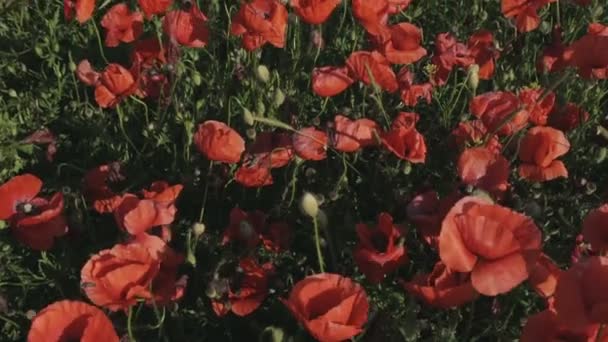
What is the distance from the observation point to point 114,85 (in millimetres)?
2434

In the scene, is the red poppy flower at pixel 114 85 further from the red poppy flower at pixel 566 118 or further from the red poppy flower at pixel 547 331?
the red poppy flower at pixel 547 331

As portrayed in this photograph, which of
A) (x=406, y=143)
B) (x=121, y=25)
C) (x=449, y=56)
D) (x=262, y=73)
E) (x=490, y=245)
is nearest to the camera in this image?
(x=490, y=245)

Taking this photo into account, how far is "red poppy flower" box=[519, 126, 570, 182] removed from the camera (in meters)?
2.12

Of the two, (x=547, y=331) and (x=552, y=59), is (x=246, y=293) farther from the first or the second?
(x=552, y=59)

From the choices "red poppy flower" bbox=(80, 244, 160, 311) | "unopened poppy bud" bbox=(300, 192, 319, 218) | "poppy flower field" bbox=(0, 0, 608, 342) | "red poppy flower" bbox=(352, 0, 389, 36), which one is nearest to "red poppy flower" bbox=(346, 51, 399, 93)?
"poppy flower field" bbox=(0, 0, 608, 342)

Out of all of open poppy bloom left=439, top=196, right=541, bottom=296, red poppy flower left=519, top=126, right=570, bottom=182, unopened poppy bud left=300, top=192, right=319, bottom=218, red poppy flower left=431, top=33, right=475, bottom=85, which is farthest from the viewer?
red poppy flower left=431, top=33, right=475, bottom=85

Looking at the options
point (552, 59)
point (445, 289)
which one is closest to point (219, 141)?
point (445, 289)

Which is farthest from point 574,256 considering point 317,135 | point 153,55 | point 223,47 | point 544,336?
point 223,47

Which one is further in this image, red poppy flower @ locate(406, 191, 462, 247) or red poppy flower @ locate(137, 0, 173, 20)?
red poppy flower @ locate(137, 0, 173, 20)

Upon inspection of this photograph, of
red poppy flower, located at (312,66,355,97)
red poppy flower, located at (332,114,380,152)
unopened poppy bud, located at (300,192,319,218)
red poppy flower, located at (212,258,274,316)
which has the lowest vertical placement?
red poppy flower, located at (212,258,274,316)

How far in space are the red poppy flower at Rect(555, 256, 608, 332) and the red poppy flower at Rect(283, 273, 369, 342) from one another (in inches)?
14.6

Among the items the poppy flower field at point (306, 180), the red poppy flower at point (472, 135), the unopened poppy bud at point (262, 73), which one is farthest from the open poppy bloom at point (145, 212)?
the red poppy flower at point (472, 135)

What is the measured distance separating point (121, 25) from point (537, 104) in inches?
54.8

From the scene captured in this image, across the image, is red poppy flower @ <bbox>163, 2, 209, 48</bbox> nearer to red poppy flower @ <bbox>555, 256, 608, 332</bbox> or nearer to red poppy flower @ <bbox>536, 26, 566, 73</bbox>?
red poppy flower @ <bbox>536, 26, 566, 73</bbox>
